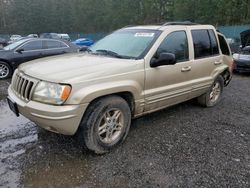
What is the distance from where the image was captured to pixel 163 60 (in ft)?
13.4

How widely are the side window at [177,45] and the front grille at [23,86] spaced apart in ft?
6.73

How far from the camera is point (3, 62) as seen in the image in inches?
374

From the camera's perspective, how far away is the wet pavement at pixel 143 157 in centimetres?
325

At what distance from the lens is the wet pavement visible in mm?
3250

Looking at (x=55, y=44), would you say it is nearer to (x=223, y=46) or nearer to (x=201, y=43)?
(x=223, y=46)

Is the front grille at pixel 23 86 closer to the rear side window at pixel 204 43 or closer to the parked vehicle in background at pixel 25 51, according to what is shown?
the rear side window at pixel 204 43

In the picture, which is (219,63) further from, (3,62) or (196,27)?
(3,62)

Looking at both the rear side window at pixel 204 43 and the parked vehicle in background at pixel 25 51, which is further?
the parked vehicle in background at pixel 25 51

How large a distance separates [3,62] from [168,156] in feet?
25.4

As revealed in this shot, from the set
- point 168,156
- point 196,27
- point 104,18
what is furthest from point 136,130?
point 104,18

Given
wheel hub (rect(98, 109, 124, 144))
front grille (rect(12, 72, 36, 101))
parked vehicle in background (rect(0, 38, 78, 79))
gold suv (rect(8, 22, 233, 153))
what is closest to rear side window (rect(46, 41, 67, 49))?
parked vehicle in background (rect(0, 38, 78, 79))

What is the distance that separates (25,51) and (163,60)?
23.7ft

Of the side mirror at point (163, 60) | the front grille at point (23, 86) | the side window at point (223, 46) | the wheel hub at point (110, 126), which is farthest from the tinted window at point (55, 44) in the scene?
the wheel hub at point (110, 126)

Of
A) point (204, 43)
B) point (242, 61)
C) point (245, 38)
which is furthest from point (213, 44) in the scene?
point (245, 38)
